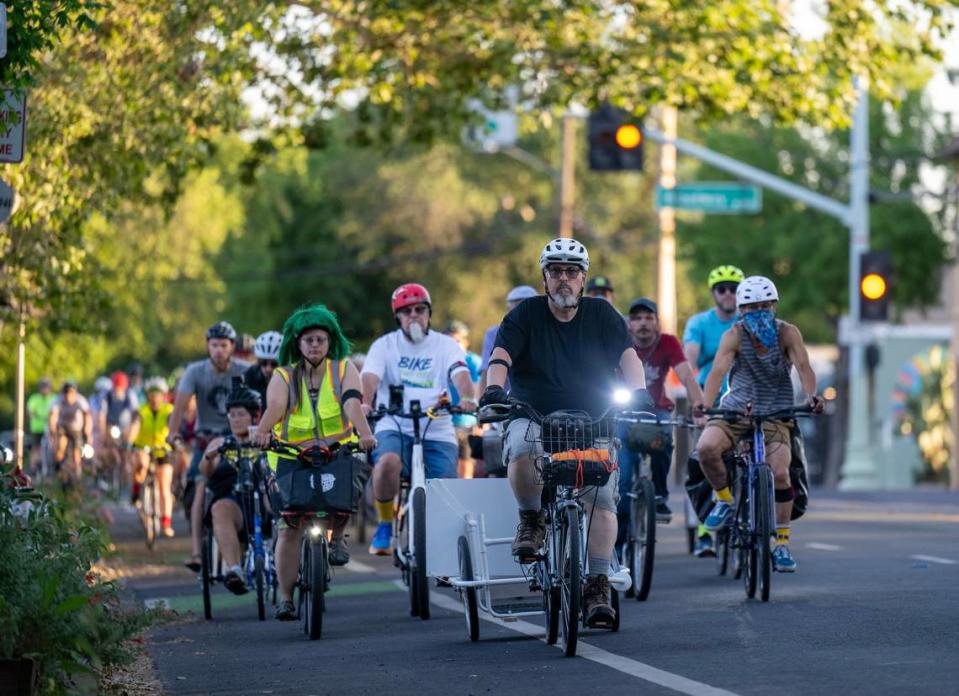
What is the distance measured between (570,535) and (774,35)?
1382 cm

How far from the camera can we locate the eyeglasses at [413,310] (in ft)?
46.4

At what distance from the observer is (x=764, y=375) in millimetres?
13727

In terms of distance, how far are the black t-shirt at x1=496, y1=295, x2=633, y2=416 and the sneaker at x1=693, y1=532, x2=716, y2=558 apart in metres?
4.93

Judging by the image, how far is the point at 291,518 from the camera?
494 inches

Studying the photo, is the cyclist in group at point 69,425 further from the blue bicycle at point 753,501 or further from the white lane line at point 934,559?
the blue bicycle at point 753,501

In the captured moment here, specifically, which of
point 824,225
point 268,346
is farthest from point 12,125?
point 824,225

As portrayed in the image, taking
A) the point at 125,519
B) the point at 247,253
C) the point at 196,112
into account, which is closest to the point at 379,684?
the point at 196,112

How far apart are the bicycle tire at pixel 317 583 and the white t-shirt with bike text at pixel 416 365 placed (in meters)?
2.07

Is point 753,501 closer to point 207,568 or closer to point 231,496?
point 231,496

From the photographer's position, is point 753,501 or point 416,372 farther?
point 416,372

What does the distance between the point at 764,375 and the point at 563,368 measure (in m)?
3.00

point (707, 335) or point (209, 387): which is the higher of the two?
point (707, 335)

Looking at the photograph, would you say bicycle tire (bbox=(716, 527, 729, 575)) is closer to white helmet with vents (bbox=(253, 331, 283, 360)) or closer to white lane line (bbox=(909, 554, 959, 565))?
white lane line (bbox=(909, 554, 959, 565))

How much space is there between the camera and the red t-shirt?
15.5 metres
